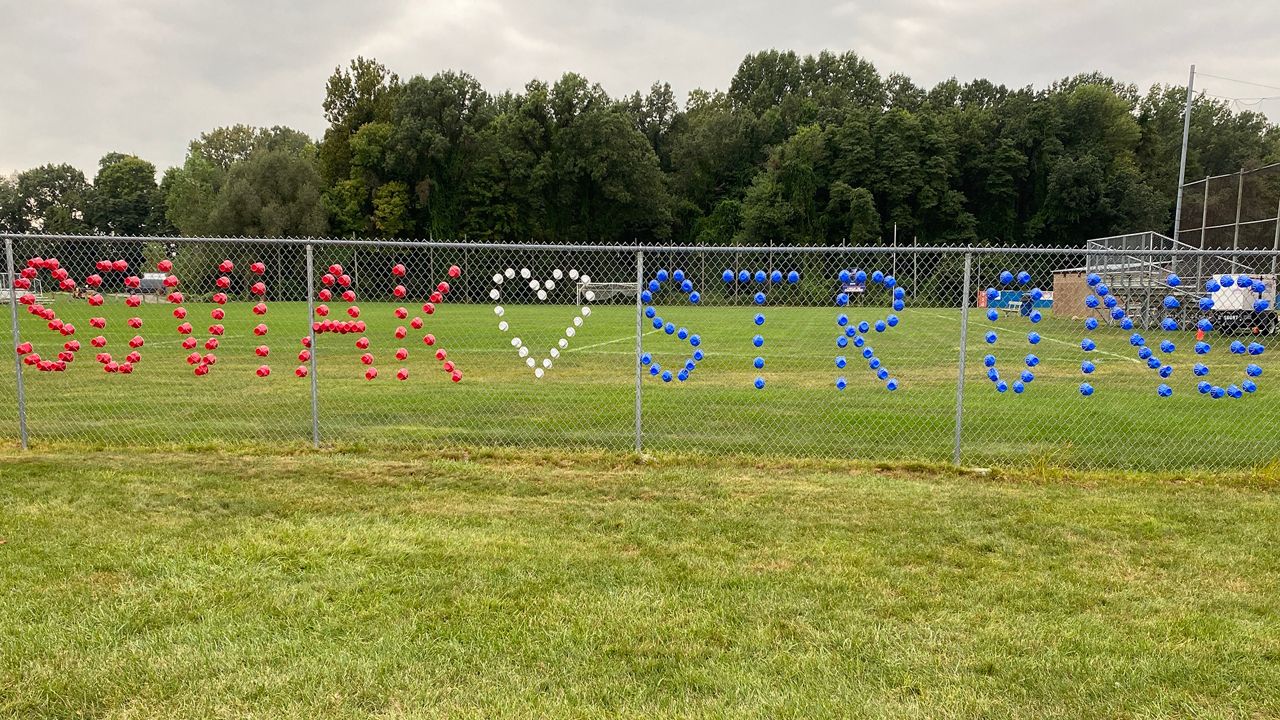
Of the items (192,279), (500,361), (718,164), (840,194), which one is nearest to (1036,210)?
(840,194)

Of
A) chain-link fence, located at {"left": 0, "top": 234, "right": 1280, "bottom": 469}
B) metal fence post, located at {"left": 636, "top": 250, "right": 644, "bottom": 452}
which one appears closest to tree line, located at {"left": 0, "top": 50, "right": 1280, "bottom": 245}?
chain-link fence, located at {"left": 0, "top": 234, "right": 1280, "bottom": 469}

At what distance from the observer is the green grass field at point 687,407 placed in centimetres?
712

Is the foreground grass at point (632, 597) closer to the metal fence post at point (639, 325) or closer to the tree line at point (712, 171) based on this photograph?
the metal fence post at point (639, 325)

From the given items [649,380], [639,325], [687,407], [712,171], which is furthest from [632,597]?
[712,171]

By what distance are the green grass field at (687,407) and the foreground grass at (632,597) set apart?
1.43 metres

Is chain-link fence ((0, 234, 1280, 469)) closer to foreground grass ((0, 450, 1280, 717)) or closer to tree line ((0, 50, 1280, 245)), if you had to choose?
foreground grass ((0, 450, 1280, 717))

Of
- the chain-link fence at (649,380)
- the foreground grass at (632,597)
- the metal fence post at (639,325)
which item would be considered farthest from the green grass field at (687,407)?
the foreground grass at (632,597)

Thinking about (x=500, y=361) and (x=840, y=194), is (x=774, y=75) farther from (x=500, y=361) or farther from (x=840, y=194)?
(x=500, y=361)

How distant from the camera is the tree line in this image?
1957 inches

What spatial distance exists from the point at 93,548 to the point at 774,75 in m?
74.7

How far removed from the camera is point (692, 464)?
6340mm

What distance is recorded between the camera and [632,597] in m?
3.61

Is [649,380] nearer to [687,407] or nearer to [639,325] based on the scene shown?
[687,407]

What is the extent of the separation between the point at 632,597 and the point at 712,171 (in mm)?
60035
